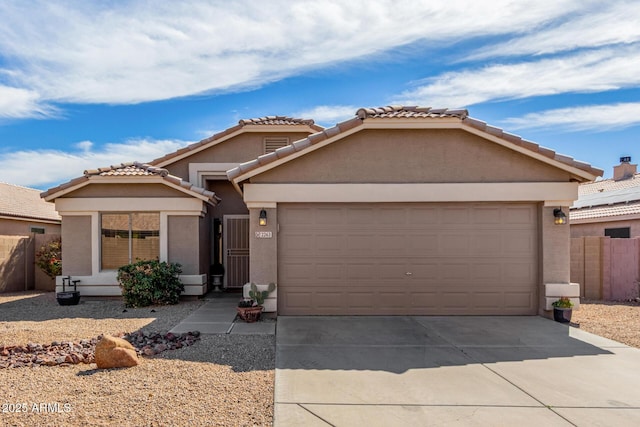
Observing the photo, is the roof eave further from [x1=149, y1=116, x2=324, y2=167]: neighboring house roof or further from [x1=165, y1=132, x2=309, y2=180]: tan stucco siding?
[x1=165, y1=132, x2=309, y2=180]: tan stucco siding

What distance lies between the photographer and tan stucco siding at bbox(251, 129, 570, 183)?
8.58 m

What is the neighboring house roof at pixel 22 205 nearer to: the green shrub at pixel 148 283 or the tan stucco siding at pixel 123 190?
the tan stucco siding at pixel 123 190

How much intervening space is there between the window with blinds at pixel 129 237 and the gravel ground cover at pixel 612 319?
10876 millimetres

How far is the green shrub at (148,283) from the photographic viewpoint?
394 inches

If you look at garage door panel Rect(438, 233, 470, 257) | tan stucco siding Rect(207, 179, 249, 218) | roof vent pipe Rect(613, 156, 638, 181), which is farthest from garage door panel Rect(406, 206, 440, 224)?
roof vent pipe Rect(613, 156, 638, 181)

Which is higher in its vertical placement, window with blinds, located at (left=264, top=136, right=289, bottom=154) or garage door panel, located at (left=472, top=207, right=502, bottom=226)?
window with blinds, located at (left=264, top=136, right=289, bottom=154)

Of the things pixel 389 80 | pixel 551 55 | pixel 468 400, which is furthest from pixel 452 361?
A: pixel 551 55

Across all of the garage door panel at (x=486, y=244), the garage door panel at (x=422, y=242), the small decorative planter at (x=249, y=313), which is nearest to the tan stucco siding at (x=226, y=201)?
the small decorative planter at (x=249, y=313)

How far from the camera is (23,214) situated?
16.8m

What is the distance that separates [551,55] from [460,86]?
2.36 meters

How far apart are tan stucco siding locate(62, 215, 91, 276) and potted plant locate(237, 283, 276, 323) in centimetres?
585

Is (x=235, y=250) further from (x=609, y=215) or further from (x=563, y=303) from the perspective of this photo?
(x=609, y=215)

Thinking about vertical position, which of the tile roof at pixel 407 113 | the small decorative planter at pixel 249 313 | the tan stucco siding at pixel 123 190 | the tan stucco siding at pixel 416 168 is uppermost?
the tile roof at pixel 407 113

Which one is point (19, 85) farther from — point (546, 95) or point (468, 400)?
point (546, 95)
